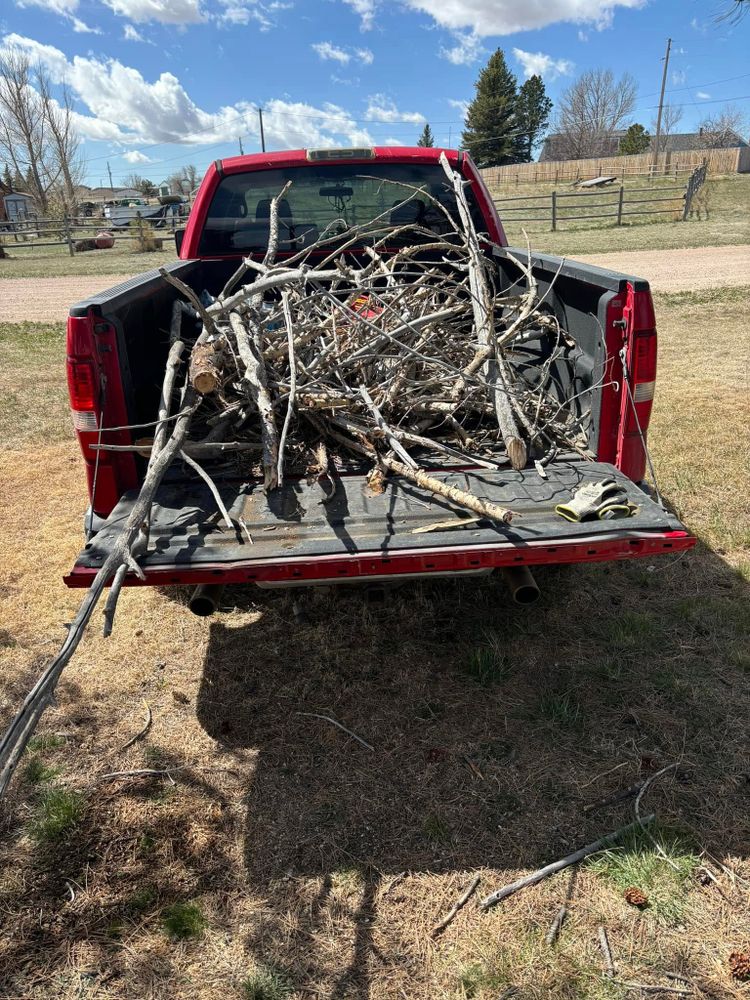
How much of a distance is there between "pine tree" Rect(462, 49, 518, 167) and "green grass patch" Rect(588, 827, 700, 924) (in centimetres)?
6759

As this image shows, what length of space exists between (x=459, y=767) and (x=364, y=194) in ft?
12.7

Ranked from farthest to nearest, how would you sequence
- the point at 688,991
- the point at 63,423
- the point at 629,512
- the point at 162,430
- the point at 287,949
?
the point at 63,423, the point at 162,430, the point at 629,512, the point at 287,949, the point at 688,991

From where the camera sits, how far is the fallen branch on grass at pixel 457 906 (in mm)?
2105

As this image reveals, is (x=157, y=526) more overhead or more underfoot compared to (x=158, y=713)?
more overhead

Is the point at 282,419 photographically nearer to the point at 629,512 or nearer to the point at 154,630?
the point at 154,630

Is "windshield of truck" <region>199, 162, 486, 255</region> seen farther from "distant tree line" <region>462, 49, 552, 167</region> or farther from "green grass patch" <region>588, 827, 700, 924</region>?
"distant tree line" <region>462, 49, 552, 167</region>

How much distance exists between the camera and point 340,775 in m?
2.68

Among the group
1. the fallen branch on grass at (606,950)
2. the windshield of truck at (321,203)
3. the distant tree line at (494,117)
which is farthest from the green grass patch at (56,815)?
the distant tree line at (494,117)

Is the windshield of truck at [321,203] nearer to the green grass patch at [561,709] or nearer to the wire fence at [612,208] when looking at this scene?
the green grass patch at [561,709]

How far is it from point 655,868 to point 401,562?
1253 mm

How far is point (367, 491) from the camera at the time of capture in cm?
280

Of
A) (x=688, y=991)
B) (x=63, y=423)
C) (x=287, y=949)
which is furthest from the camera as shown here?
(x=63, y=423)

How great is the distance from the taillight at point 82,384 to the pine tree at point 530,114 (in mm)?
73801

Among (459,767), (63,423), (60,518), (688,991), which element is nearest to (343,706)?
(459,767)
